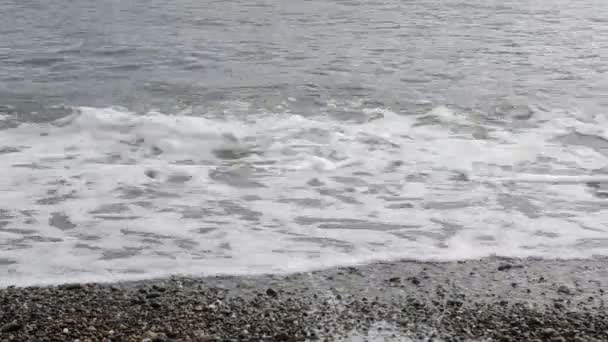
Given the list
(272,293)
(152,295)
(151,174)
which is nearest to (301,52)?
(151,174)

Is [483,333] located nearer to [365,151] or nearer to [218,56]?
[365,151]

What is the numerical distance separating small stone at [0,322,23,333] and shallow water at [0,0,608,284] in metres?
0.75

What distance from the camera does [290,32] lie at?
46.8 feet

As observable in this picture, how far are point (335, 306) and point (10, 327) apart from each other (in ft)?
5.91

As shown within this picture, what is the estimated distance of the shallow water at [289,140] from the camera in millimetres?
5676

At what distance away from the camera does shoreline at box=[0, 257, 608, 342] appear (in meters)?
4.21

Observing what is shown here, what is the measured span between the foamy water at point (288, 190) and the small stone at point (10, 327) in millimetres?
715

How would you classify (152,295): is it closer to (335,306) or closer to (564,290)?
(335,306)

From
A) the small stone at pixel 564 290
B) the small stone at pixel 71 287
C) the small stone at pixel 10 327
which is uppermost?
the small stone at pixel 564 290

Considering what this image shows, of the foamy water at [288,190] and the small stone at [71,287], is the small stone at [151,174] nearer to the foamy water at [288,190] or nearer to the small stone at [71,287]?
the foamy water at [288,190]

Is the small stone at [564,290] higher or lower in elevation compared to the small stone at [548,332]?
higher

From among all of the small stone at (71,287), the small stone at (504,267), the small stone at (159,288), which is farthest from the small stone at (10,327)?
the small stone at (504,267)

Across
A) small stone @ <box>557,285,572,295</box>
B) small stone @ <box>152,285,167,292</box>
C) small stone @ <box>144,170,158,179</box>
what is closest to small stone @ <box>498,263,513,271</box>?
small stone @ <box>557,285,572,295</box>

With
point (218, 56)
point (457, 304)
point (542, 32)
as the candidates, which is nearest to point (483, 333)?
point (457, 304)
